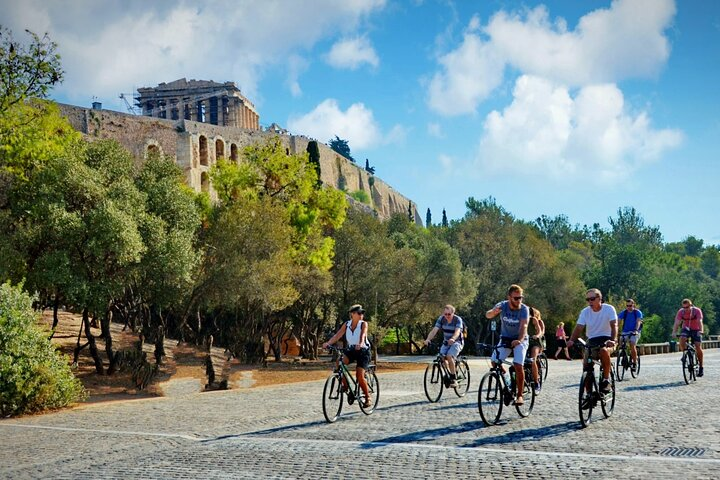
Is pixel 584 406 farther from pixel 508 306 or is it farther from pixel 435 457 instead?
pixel 435 457

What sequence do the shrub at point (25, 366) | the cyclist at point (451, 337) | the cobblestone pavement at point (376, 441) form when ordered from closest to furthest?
1. the cobblestone pavement at point (376, 441)
2. the cyclist at point (451, 337)
3. the shrub at point (25, 366)

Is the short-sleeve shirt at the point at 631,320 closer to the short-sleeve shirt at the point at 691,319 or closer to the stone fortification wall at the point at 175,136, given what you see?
the short-sleeve shirt at the point at 691,319

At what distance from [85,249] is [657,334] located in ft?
220

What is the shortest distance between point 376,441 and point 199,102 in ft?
385

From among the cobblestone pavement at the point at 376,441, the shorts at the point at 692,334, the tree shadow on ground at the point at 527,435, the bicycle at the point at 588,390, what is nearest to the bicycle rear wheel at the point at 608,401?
the bicycle at the point at 588,390

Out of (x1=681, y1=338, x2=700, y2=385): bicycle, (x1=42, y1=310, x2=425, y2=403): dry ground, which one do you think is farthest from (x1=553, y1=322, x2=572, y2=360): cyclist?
(x1=42, y1=310, x2=425, y2=403): dry ground

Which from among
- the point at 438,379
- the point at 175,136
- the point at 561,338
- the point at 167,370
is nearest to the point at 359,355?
the point at 438,379

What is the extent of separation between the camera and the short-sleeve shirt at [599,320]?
11.0 m

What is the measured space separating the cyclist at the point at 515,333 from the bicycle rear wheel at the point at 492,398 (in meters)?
0.25

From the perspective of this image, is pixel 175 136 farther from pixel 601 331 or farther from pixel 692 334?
pixel 601 331

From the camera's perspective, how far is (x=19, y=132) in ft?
76.3

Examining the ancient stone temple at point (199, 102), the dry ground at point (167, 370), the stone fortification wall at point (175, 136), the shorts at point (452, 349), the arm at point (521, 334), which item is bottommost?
the dry ground at point (167, 370)

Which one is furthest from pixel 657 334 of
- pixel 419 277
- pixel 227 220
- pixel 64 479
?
pixel 64 479

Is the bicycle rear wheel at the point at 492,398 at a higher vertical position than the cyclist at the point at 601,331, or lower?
lower
